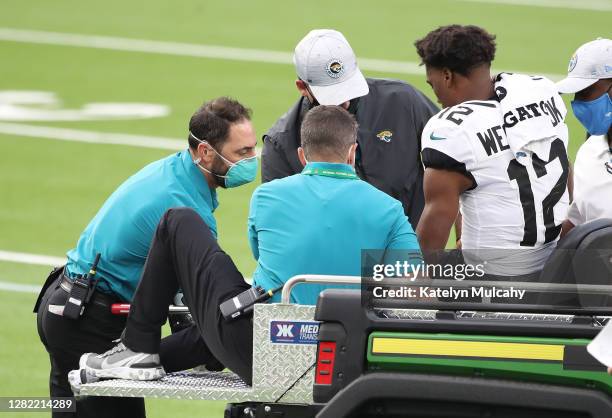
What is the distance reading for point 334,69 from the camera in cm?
757

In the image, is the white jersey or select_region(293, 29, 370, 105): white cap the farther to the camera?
select_region(293, 29, 370, 105): white cap

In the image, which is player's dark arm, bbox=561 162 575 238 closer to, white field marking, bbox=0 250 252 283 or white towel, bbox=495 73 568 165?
white towel, bbox=495 73 568 165

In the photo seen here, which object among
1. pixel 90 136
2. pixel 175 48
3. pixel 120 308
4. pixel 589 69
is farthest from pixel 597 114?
pixel 175 48

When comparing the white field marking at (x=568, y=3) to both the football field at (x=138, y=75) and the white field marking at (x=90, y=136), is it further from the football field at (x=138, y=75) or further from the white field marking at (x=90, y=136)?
the white field marking at (x=90, y=136)

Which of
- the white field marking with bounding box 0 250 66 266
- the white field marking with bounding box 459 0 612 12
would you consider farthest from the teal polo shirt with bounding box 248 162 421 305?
the white field marking with bounding box 459 0 612 12

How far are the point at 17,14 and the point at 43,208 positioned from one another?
30.2ft

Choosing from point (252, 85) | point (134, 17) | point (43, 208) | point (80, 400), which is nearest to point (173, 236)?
point (80, 400)

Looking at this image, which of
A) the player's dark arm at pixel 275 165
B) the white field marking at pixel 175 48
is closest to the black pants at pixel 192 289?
the player's dark arm at pixel 275 165

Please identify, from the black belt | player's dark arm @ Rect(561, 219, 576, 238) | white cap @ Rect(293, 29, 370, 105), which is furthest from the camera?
white cap @ Rect(293, 29, 370, 105)

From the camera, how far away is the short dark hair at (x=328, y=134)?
6.01 m

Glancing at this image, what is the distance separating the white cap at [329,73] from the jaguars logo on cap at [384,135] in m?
0.31

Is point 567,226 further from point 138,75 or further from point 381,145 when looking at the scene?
point 138,75

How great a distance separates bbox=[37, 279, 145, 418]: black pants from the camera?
6.86 m

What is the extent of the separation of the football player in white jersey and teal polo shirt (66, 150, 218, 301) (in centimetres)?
128
